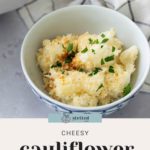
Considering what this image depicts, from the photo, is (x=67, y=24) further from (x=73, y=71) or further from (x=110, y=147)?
(x=110, y=147)

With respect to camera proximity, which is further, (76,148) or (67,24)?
(67,24)

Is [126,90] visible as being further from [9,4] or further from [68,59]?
[9,4]

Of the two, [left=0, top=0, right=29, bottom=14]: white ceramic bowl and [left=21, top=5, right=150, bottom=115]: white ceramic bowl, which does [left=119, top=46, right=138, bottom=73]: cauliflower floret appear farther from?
[left=0, top=0, right=29, bottom=14]: white ceramic bowl

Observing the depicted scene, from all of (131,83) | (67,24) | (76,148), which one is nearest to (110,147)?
(76,148)

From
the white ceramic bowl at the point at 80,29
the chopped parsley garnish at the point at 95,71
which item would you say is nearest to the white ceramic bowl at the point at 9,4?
the white ceramic bowl at the point at 80,29

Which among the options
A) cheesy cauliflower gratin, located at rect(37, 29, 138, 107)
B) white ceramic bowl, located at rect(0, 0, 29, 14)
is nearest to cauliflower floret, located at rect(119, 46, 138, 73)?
cheesy cauliflower gratin, located at rect(37, 29, 138, 107)

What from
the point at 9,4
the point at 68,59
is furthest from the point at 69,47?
the point at 9,4

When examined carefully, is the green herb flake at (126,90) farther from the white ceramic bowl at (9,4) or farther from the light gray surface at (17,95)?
the white ceramic bowl at (9,4)
